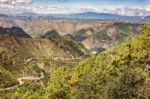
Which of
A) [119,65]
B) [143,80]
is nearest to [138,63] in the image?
[119,65]

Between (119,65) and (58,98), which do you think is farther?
(119,65)

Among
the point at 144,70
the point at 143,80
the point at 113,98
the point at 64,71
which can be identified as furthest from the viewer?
the point at 64,71

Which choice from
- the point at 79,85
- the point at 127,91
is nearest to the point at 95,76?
the point at 79,85

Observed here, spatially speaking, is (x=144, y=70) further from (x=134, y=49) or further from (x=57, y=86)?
(x=57, y=86)

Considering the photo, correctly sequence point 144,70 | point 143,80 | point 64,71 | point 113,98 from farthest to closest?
1. point 64,71
2. point 144,70
3. point 143,80
4. point 113,98

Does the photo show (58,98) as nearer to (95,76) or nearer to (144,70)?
(95,76)

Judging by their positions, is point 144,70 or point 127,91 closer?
point 127,91

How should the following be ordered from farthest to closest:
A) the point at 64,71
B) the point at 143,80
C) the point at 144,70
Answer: the point at 64,71, the point at 144,70, the point at 143,80

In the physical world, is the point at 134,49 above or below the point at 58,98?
above
